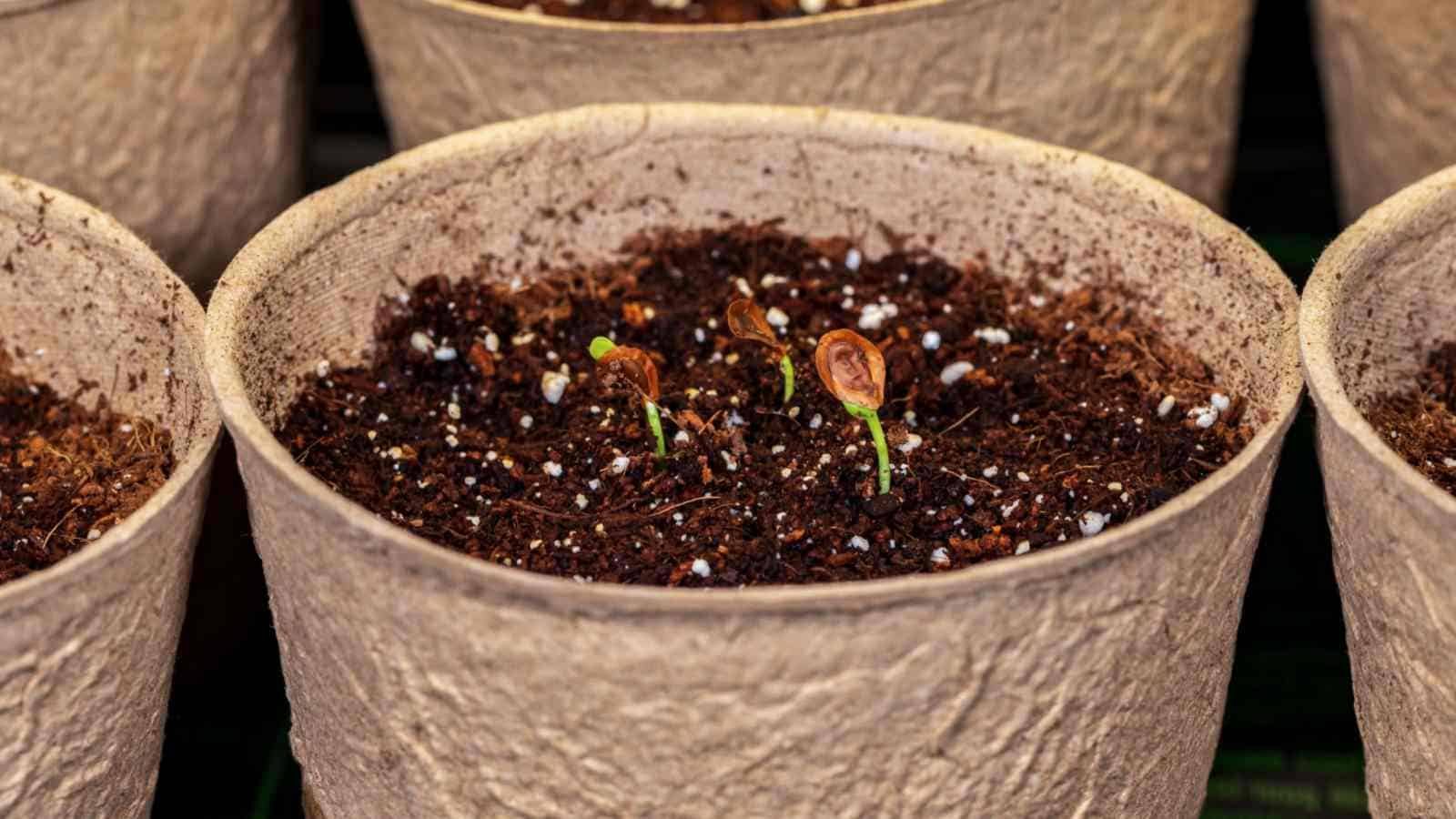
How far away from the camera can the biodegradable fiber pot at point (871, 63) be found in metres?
1.55

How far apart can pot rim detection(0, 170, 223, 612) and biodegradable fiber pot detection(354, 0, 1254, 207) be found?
Answer: 397mm

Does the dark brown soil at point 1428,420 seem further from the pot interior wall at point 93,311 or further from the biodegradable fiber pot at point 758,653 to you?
the pot interior wall at point 93,311

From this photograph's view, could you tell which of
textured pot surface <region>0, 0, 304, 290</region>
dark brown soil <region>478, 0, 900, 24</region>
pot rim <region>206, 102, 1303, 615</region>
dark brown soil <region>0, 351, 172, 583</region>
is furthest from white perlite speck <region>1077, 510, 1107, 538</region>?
textured pot surface <region>0, 0, 304, 290</region>

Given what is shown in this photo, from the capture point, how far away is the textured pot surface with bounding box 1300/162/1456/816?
1048mm

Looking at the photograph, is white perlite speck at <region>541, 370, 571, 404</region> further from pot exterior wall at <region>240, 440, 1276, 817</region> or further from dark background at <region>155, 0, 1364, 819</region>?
dark background at <region>155, 0, 1364, 819</region>

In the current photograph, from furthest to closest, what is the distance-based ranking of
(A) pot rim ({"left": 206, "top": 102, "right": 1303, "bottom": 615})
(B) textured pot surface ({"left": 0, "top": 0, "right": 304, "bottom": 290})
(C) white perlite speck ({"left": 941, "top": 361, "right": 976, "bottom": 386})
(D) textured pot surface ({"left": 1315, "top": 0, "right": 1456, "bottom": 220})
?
1. (D) textured pot surface ({"left": 1315, "top": 0, "right": 1456, "bottom": 220})
2. (B) textured pot surface ({"left": 0, "top": 0, "right": 304, "bottom": 290})
3. (C) white perlite speck ({"left": 941, "top": 361, "right": 976, "bottom": 386})
4. (A) pot rim ({"left": 206, "top": 102, "right": 1303, "bottom": 615})

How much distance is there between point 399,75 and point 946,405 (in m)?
0.69

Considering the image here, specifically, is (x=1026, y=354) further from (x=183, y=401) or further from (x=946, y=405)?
(x=183, y=401)

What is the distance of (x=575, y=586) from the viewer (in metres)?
0.93

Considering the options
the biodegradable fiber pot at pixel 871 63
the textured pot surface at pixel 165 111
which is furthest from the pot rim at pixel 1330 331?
the textured pot surface at pixel 165 111

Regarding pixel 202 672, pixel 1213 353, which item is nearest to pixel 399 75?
pixel 202 672

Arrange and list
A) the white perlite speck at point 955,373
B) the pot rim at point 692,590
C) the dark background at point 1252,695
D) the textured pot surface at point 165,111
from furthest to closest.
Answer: the dark background at point 1252,695 → the textured pot surface at point 165,111 → the white perlite speck at point 955,373 → the pot rim at point 692,590

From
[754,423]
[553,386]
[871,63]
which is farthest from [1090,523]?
[871,63]

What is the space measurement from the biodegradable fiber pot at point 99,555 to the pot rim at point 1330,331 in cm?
71
